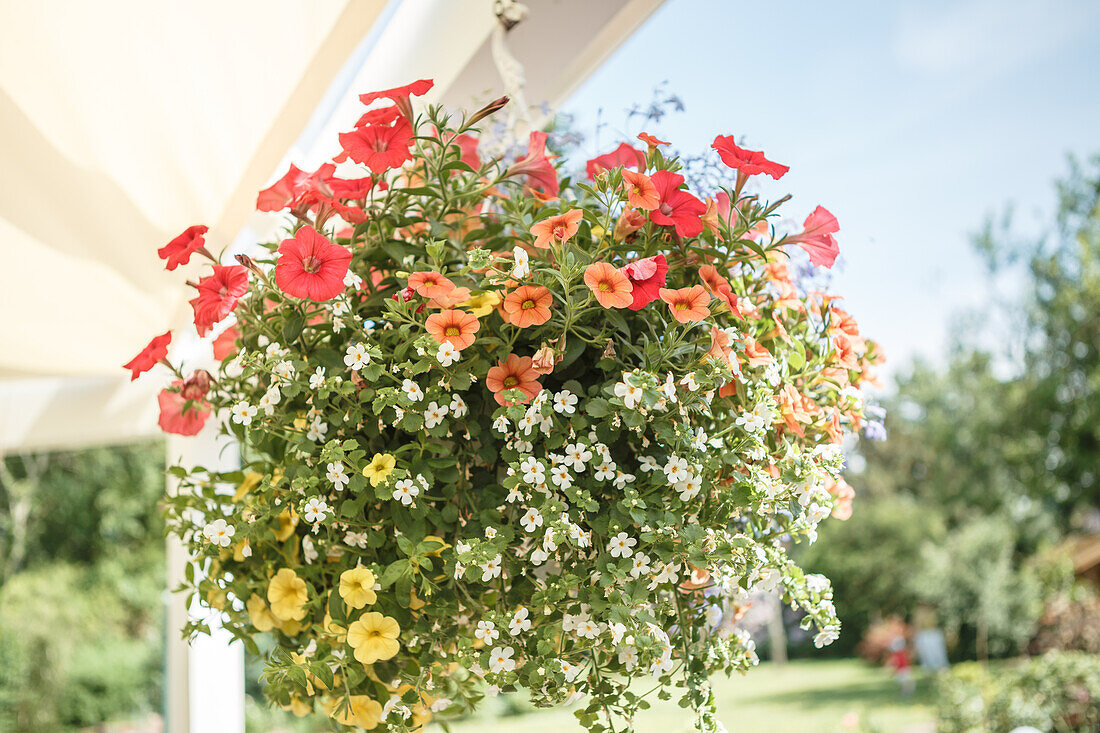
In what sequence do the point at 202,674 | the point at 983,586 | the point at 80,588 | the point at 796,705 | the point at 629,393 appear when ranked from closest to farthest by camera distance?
the point at 629,393 → the point at 202,674 → the point at 80,588 → the point at 983,586 → the point at 796,705

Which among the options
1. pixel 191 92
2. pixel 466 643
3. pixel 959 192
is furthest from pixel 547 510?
pixel 959 192

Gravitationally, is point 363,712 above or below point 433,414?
below

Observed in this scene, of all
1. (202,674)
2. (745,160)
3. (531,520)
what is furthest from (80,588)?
(745,160)

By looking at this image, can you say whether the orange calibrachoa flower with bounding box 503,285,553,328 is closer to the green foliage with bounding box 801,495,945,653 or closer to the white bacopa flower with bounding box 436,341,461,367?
the white bacopa flower with bounding box 436,341,461,367

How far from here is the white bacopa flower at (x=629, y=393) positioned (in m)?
0.57

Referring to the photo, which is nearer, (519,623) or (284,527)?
(519,623)

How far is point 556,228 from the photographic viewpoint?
601mm

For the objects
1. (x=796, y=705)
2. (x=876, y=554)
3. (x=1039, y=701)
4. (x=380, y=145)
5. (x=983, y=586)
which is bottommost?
(x=796, y=705)

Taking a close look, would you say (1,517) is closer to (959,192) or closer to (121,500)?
(121,500)

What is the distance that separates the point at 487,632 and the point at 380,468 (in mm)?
141

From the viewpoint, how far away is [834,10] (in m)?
11.1

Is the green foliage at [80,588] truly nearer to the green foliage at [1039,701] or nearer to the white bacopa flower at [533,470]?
the green foliage at [1039,701]

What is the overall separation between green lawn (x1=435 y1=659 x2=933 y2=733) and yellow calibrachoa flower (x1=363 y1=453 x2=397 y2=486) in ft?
23.9

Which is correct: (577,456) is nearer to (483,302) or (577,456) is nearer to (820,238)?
(483,302)
